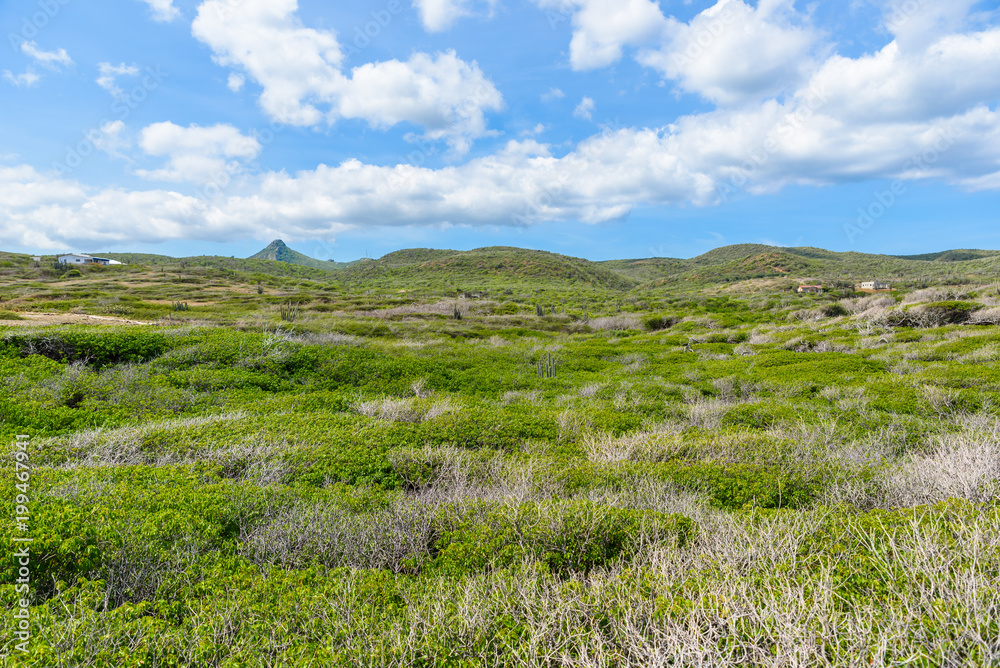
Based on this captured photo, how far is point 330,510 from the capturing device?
209 inches

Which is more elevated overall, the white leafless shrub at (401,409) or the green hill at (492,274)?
the green hill at (492,274)

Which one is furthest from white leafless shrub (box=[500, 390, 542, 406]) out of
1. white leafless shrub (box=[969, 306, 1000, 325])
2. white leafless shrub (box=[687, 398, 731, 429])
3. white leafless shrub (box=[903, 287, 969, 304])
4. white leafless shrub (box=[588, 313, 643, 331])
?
white leafless shrub (box=[903, 287, 969, 304])

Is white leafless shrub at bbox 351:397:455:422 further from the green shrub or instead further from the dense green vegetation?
the green shrub

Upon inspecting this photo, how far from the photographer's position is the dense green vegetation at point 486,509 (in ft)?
9.90

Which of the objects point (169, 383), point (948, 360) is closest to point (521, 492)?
point (169, 383)

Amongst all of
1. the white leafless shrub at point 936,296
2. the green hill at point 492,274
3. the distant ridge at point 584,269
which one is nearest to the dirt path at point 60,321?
the white leafless shrub at point 936,296

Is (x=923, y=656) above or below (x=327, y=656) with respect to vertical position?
above

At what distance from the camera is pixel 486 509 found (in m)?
5.38

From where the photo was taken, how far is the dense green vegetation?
3.02m

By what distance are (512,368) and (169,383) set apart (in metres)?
10.8

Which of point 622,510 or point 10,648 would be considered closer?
point 10,648

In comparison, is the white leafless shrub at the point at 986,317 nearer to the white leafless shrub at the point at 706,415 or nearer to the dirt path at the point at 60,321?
the white leafless shrub at the point at 706,415

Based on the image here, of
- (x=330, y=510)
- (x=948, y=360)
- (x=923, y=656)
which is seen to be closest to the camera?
(x=923, y=656)

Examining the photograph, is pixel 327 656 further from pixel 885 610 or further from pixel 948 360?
pixel 948 360
